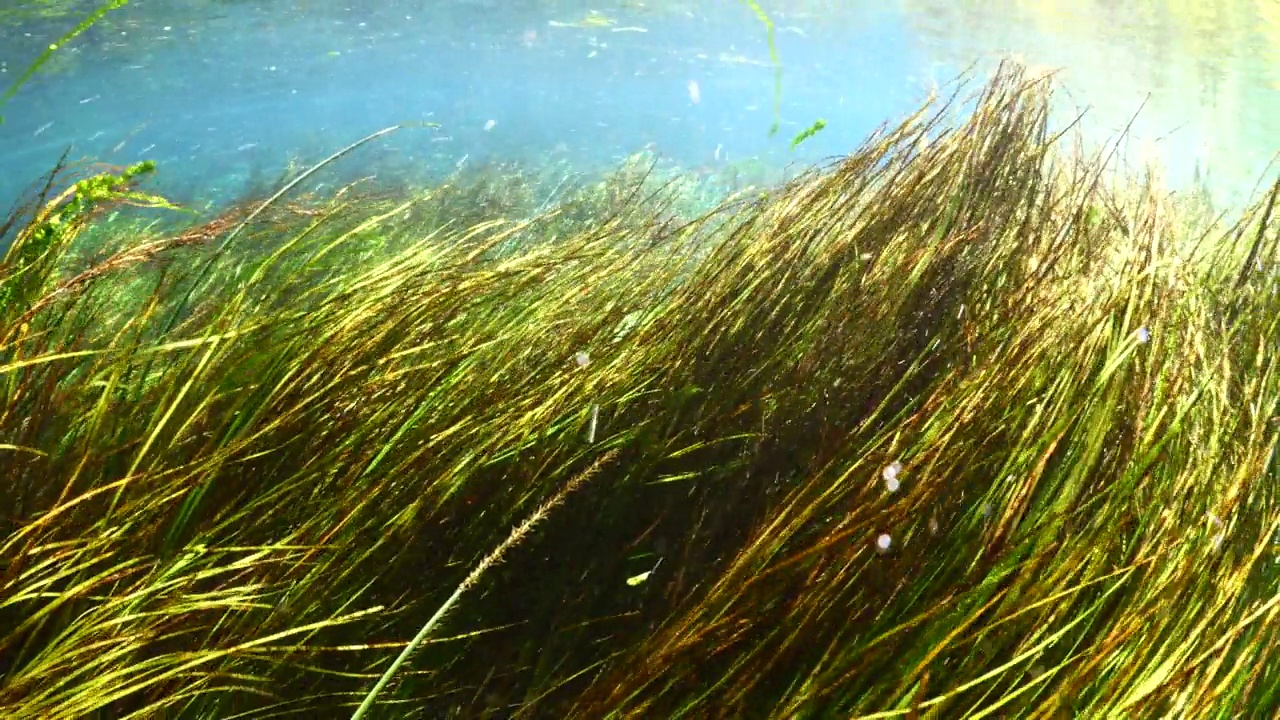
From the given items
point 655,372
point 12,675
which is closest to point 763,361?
point 655,372

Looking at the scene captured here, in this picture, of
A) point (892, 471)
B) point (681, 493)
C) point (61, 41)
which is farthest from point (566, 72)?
point (61, 41)

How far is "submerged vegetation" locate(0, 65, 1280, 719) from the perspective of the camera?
40.9 inches

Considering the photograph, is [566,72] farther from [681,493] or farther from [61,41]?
[61,41]

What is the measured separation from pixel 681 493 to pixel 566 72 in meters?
33.6

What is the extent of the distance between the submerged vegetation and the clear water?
11532 millimetres

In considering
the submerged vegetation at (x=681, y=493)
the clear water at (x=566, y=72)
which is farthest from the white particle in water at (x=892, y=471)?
the clear water at (x=566, y=72)

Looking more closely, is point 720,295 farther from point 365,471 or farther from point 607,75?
point 607,75

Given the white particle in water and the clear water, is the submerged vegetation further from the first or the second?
the clear water

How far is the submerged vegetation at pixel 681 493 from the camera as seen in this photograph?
104 centimetres

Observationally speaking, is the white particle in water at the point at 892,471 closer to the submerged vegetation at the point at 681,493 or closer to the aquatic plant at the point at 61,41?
the submerged vegetation at the point at 681,493

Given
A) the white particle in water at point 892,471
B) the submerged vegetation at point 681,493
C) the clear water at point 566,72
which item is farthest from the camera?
the clear water at point 566,72

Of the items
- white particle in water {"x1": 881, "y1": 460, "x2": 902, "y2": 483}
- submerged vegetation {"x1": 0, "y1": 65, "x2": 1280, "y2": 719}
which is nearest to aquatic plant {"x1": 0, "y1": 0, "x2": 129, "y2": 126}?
submerged vegetation {"x1": 0, "y1": 65, "x2": 1280, "y2": 719}

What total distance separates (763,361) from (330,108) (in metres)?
43.0

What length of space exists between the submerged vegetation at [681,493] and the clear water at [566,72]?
37.8ft
